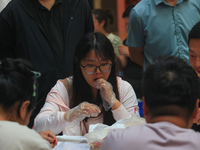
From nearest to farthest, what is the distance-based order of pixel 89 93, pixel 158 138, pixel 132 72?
1. pixel 158 138
2. pixel 89 93
3. pixel 132 72

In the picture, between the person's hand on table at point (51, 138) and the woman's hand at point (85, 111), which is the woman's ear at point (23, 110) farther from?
the woman's hand at point (85, 111)

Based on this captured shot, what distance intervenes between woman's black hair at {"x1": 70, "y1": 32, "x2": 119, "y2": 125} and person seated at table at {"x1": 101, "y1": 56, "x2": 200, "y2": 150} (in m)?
0.85

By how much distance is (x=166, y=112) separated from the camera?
1141mm

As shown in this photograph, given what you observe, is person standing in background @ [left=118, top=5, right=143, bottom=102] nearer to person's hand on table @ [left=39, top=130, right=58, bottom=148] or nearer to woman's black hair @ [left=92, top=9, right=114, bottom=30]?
woman's black hair @ [left=92, top=9, right=114, bottom=30]

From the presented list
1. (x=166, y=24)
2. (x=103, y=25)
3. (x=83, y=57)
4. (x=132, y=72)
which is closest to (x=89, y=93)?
(x=83, y=57)

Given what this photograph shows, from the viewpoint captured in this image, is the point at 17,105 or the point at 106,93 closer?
the point at 17,105

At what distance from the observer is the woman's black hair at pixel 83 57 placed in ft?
6.58

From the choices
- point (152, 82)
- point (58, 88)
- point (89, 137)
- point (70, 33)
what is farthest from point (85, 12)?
point (152, 82)

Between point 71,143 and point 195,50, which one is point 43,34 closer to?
point 71,143

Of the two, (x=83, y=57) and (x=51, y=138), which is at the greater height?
(x=83, y=57)

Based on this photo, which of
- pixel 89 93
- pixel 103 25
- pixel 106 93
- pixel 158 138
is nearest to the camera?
pixel 158 138

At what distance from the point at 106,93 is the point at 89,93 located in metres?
0.20

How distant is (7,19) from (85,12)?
0.75m

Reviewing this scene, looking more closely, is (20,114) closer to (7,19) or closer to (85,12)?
(7,19)
